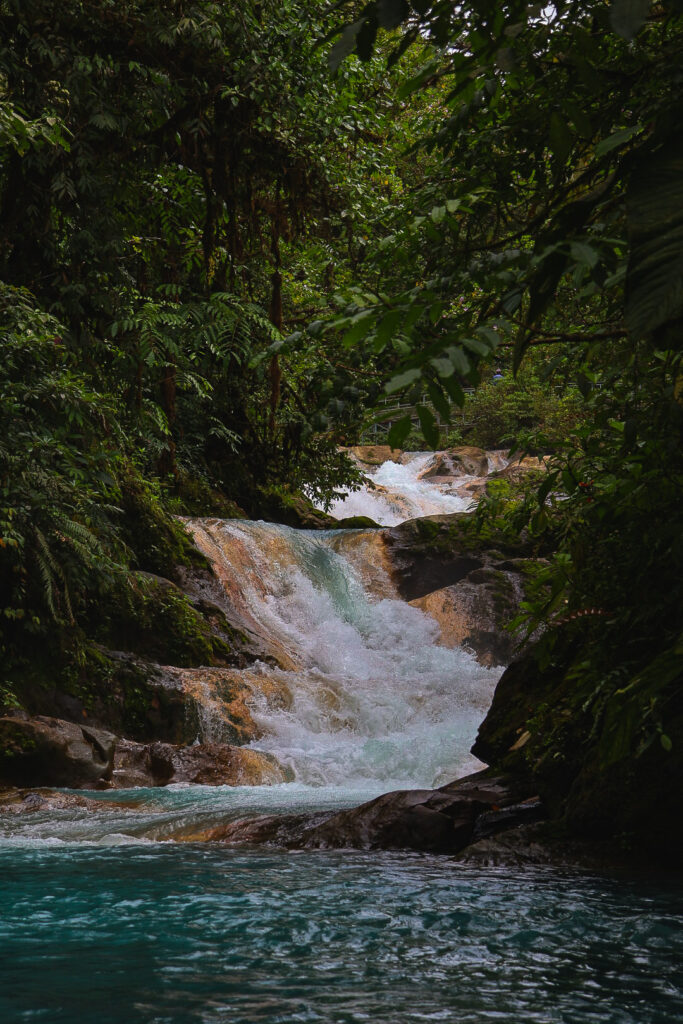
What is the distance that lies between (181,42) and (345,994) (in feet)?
25.6

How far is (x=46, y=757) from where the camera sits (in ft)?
28.2

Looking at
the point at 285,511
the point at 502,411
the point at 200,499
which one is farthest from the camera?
the point at 502,411

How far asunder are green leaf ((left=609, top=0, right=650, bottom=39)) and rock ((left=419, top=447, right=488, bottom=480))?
25.9m

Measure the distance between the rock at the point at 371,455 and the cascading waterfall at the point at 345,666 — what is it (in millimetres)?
10277

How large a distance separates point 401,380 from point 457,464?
26.7 meters

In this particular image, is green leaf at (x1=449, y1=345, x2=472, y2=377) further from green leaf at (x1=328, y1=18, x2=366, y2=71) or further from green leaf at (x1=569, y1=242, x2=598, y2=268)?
green leaf at (x1=328, y1=18, x2=366, y2=71)

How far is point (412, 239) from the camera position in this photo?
2.99 metres

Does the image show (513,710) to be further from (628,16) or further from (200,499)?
(200,499)

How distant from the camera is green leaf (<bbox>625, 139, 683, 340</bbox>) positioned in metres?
1.38

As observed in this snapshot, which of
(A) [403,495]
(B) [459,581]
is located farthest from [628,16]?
(A) [403,495]

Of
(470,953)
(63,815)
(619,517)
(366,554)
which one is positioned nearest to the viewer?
(470,953)

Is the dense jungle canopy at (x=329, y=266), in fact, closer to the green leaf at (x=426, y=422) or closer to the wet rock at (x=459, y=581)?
the green leaf at (x=426, y=422)

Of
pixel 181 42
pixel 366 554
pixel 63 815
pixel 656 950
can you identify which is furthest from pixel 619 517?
pixel 366 554

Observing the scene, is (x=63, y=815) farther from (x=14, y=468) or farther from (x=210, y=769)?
(x=14, y=468)
